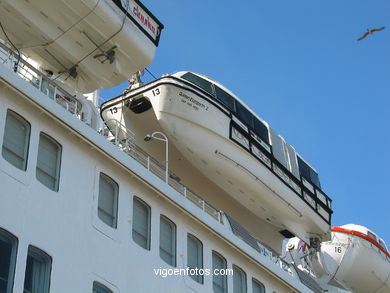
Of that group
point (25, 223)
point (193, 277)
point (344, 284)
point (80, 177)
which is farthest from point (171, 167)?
point (344, 284)

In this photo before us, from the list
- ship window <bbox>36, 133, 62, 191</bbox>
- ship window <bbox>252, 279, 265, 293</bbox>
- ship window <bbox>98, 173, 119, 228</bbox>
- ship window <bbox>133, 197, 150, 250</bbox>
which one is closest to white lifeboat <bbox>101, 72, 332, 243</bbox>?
ship window <bbox>252, 279, 265, 293</bbox>

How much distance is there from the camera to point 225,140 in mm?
20438

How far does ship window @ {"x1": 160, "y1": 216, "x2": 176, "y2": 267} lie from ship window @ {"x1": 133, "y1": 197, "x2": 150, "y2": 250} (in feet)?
1.71

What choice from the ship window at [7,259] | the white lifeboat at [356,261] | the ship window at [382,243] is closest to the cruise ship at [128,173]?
the ship window at [7,259]

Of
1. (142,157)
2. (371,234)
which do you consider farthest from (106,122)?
(371,234)

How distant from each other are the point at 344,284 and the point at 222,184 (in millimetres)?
10128

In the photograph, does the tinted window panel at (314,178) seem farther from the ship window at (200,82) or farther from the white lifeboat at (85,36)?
the white lifeboat at (85,36)

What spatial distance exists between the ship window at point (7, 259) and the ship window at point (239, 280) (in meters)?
7.50

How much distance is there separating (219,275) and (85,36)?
20.6 ft

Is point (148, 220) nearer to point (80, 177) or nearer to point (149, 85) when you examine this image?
point (80, 177)

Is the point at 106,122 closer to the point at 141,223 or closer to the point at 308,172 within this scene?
the point at 141,223

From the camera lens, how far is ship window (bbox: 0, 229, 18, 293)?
40.8ft

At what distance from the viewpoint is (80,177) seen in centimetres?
1515

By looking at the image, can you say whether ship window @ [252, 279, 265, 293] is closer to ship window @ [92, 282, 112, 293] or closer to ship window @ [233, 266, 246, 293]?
ship window @ [233, 266, 246, 293]
